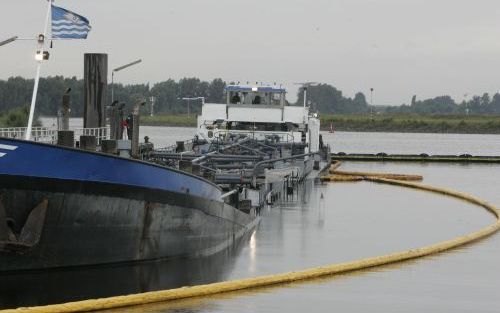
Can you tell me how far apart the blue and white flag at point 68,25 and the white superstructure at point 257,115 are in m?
28.5

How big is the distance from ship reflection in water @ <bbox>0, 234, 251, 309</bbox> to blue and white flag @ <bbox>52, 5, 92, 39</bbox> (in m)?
4.04

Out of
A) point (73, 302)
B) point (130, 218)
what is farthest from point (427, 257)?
point (73, 302)

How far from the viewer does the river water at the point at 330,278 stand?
16156 mm

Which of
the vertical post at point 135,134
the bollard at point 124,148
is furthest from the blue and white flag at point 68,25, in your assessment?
the vertical post at point 135,134

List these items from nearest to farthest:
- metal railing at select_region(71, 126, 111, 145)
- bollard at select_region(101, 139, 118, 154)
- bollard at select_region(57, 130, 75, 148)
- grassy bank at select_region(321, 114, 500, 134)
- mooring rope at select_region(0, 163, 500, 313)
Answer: mooring rope at select_region(0, 163, 500, 313), bollard at select_region(57, 130, 75, 148), bollard at select_region(101, 139, 118, 154), metal railing at select_region(71, 126, 111, 145), grassy bank at select_region(321, 114, 500, 134)

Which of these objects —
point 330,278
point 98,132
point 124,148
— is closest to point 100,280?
point 330,278

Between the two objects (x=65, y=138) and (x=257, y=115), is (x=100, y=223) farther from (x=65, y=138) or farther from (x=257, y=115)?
(x=257, y=115)

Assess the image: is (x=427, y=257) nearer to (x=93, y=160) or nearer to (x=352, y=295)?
(x=352, y=295)

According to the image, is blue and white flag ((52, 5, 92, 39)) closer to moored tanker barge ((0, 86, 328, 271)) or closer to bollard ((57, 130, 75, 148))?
bollard ((57, 130, 75, 148))

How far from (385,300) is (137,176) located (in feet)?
15.1

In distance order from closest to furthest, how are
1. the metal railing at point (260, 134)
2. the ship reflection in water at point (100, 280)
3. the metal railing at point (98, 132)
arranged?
the ship reflection in water at point (100, 280)
the metal railing at point (98, 132)
the metal railing at point (260, 134)

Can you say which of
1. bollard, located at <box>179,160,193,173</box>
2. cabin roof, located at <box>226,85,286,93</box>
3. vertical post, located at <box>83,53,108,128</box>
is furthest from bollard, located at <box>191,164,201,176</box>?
cabin roof, located at <box>226,85,286,93</box>

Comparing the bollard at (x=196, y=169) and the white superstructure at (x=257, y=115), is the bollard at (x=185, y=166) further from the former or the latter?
the white superstructure at (x=257, y=115)

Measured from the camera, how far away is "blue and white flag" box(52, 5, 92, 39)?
61.6 feet
